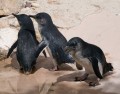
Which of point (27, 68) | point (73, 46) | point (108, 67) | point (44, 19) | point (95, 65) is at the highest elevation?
point (44, 19)

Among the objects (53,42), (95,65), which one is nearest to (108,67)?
Answer: (95,65)

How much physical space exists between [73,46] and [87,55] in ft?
0.65

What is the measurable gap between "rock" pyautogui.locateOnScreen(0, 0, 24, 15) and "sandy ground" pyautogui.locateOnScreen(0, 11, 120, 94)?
1.04m

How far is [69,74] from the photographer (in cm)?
570

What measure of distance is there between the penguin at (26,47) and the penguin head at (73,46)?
0.69 meters

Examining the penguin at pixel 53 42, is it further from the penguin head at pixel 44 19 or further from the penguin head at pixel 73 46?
the penguin head at pixel 73 46

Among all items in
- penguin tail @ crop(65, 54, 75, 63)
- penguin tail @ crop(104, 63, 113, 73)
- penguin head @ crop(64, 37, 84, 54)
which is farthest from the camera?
penguin tail @ crop(65, 54, 75, 63)

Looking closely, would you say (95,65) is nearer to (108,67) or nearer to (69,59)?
(108,67)

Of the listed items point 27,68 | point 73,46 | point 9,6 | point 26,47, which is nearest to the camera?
point 73,46

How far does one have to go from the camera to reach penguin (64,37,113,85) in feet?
17.4

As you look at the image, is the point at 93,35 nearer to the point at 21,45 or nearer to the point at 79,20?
the point at 79,20

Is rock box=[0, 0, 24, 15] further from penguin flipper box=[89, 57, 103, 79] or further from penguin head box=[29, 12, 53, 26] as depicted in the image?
penguin flipper box=[89, 57, 103, 79]

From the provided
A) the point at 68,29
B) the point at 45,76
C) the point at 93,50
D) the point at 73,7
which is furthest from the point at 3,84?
the point at 73,7

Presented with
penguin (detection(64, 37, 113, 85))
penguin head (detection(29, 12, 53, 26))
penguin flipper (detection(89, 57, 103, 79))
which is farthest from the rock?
Result: penguin flipper (detection(89, 57, 103, 79))
